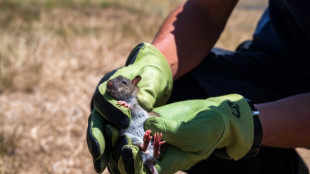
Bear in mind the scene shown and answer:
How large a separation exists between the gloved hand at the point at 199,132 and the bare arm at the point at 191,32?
472 mm

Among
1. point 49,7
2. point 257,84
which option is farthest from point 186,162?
point 49,7

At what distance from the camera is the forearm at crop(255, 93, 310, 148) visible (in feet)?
5.34

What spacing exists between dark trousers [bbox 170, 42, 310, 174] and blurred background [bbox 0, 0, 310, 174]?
40.6 inches

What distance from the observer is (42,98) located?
3518 mm

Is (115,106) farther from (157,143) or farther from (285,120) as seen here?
(285,120)

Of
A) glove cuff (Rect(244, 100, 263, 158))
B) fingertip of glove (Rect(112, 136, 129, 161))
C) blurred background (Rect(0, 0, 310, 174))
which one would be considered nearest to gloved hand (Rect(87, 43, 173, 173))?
fingertip of glove (Rect(112, 136, 129, 161))

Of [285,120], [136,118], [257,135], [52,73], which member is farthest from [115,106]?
[52,73]

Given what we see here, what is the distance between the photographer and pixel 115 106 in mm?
1340

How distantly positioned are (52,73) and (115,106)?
272 centimetres

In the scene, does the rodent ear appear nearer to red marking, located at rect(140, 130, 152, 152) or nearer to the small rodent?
the small rodent

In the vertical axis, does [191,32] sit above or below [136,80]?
below

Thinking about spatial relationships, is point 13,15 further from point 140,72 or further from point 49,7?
point 140,72

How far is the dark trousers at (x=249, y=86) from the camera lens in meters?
1.98

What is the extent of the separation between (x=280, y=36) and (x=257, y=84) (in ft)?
1.05
